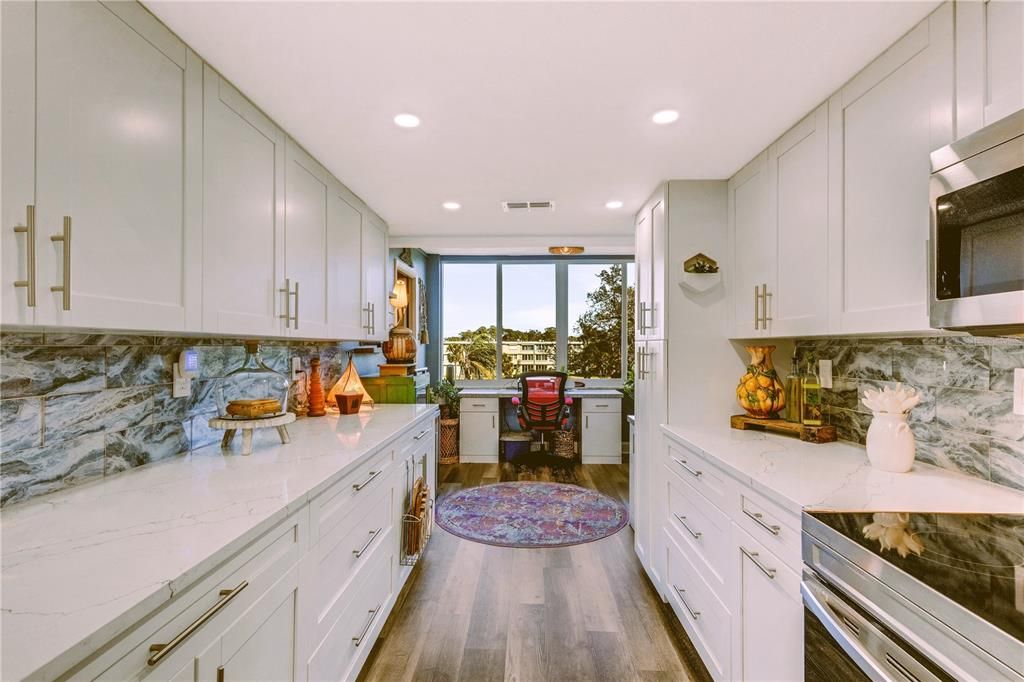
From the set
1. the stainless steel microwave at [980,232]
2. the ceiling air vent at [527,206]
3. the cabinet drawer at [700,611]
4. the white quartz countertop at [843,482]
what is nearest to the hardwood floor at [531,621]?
the cabinet drawer at [700,611]

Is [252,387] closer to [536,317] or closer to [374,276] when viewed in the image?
[374,276]

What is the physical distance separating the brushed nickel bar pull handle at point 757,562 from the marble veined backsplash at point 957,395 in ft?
2.48

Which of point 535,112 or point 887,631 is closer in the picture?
point 887,631

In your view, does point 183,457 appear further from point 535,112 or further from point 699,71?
point 699,71

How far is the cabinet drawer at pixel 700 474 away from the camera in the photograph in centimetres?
177

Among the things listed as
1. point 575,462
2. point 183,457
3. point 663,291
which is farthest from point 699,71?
point 575,462

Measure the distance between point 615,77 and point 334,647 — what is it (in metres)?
2.23

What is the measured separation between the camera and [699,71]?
1567 mm

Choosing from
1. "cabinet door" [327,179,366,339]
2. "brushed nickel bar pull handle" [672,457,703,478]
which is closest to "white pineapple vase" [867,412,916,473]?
"brushed nickel bar pull handle" [672,457,703,478]

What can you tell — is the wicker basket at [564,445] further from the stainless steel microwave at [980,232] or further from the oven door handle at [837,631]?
the stainless steel microwave at [980,232]

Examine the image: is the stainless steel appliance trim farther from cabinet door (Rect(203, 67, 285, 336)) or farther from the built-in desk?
the built-in desk

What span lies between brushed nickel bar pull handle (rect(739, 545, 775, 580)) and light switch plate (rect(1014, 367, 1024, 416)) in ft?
2.81

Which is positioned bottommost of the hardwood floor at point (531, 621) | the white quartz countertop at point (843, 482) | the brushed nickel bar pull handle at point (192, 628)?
the hardwood floor at point (531, 621)

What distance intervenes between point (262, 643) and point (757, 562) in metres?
1.47
